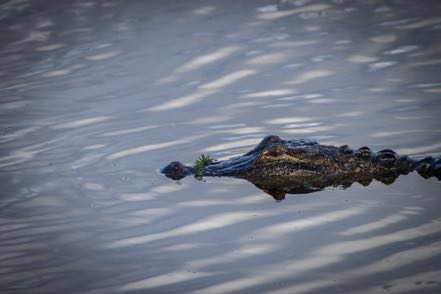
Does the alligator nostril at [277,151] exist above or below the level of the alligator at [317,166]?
above

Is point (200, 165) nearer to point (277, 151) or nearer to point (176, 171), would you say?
point (176, 171)

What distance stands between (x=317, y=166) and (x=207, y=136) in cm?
350

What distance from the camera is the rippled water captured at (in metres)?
8.89

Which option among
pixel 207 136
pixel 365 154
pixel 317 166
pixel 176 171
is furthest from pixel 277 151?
pixel 207 136

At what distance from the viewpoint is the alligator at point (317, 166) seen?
11805mm

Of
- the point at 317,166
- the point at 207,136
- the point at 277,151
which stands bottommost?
the point at 317,166

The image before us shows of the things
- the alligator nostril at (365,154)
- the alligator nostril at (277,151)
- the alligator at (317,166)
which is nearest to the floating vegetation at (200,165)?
the alligator at (317,166)

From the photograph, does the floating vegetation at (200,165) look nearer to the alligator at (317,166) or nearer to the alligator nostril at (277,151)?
the alligator at (317,166)

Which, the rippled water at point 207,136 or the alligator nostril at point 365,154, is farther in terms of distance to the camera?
the alligator nostril at point 365,154

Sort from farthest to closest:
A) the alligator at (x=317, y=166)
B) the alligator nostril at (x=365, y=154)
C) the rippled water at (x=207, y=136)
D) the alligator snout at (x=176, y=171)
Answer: the alligator snout at (x=176, y=171), the alligator nostril at (x=365, y=154), the alligator at (x=317, y=166), the rippled water at (x=207, y=136)

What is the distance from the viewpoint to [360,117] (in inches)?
599

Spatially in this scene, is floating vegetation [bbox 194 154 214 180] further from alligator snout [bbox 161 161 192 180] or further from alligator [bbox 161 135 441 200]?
alligator [bbox 161 135 441 200]

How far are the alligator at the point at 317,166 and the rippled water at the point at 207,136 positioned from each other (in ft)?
1.36

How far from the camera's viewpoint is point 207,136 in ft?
48.7
